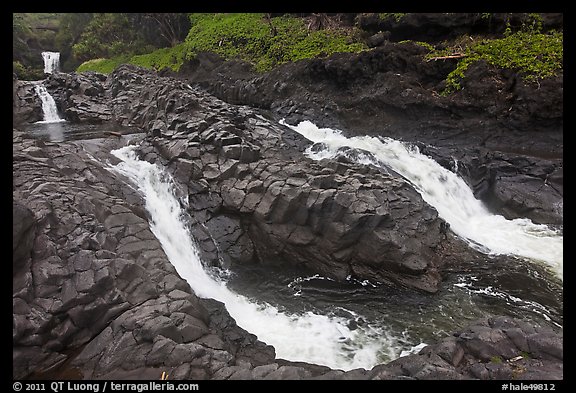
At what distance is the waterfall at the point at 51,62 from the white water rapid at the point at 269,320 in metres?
35.2

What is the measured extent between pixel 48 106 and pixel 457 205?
81.4 feet

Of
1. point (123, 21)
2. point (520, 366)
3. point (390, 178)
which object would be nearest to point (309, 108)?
point (390, 178)

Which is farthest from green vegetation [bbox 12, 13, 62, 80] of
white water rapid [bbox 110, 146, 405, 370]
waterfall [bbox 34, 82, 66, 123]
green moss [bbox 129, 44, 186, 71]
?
white water rapid [bbox 110, 146, 405, 370]

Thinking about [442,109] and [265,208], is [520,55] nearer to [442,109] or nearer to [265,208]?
[442,109]

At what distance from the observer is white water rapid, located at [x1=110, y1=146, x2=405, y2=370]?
870 cm

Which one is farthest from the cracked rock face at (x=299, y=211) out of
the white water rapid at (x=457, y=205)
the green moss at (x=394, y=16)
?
the green moss at (x=394, y=16)

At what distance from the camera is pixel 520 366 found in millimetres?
6242

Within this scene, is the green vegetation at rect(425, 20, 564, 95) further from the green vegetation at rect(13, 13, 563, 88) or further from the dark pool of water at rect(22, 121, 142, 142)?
the dark pool of water at rect(22, 121, 142, 142)

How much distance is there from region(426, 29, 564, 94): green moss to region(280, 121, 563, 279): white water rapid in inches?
218

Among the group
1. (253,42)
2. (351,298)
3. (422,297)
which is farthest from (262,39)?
(422,297)

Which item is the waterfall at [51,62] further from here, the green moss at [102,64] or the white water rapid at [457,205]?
the white water rapid at [457,205]

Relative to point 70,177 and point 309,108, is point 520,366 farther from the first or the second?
point 309,108

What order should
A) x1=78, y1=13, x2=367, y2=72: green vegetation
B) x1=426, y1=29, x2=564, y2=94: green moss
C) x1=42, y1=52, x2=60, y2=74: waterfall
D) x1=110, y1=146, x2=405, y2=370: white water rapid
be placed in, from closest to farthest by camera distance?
x1=110, y1=146, x2=405, y2=370: white water rapid → x1=426, y1=29, x2=564, y2=94: green moss → x1=78, y1=13, x2=367, y2=72: green vegetation → x1=42, y1=52, x2=60, y2=74: waterfall

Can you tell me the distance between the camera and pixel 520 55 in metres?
17.8
